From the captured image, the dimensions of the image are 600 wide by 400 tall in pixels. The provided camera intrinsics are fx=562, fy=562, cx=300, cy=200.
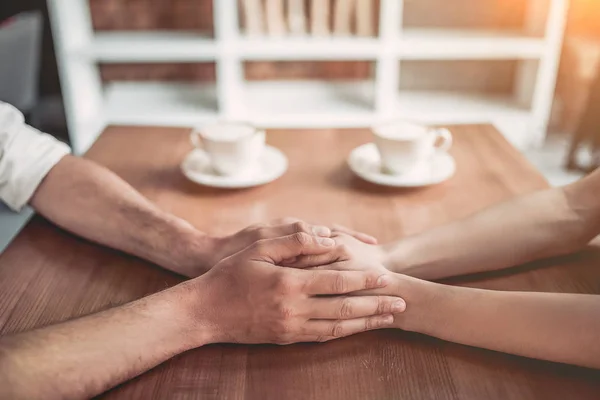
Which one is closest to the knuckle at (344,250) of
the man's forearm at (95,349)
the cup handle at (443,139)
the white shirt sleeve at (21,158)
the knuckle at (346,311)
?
the knuckle at (346,311)

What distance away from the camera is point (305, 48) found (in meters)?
2.57

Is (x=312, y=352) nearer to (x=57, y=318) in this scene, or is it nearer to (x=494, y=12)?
(x=57, y=318)

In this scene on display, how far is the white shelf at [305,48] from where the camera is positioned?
8.43ft

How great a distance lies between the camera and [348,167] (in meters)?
1.22

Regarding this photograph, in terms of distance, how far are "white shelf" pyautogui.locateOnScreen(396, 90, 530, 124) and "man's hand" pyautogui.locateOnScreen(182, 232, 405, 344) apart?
2.01m

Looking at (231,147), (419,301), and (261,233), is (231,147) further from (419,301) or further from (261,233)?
(419,301)

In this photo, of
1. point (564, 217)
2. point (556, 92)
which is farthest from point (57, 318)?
point (556, 92)

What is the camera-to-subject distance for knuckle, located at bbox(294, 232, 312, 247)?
0.78 m

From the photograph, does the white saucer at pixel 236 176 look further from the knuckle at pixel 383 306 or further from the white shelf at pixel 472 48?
the white shelf at pixel 472 48

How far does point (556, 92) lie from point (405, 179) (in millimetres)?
2454

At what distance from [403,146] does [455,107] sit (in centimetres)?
180

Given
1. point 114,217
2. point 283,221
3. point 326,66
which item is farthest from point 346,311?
point 326,66

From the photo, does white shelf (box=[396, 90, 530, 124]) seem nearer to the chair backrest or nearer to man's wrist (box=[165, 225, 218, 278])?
the chair backrest

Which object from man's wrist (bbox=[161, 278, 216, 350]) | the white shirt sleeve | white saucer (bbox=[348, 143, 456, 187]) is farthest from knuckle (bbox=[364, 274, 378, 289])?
the white shirt sleeve
